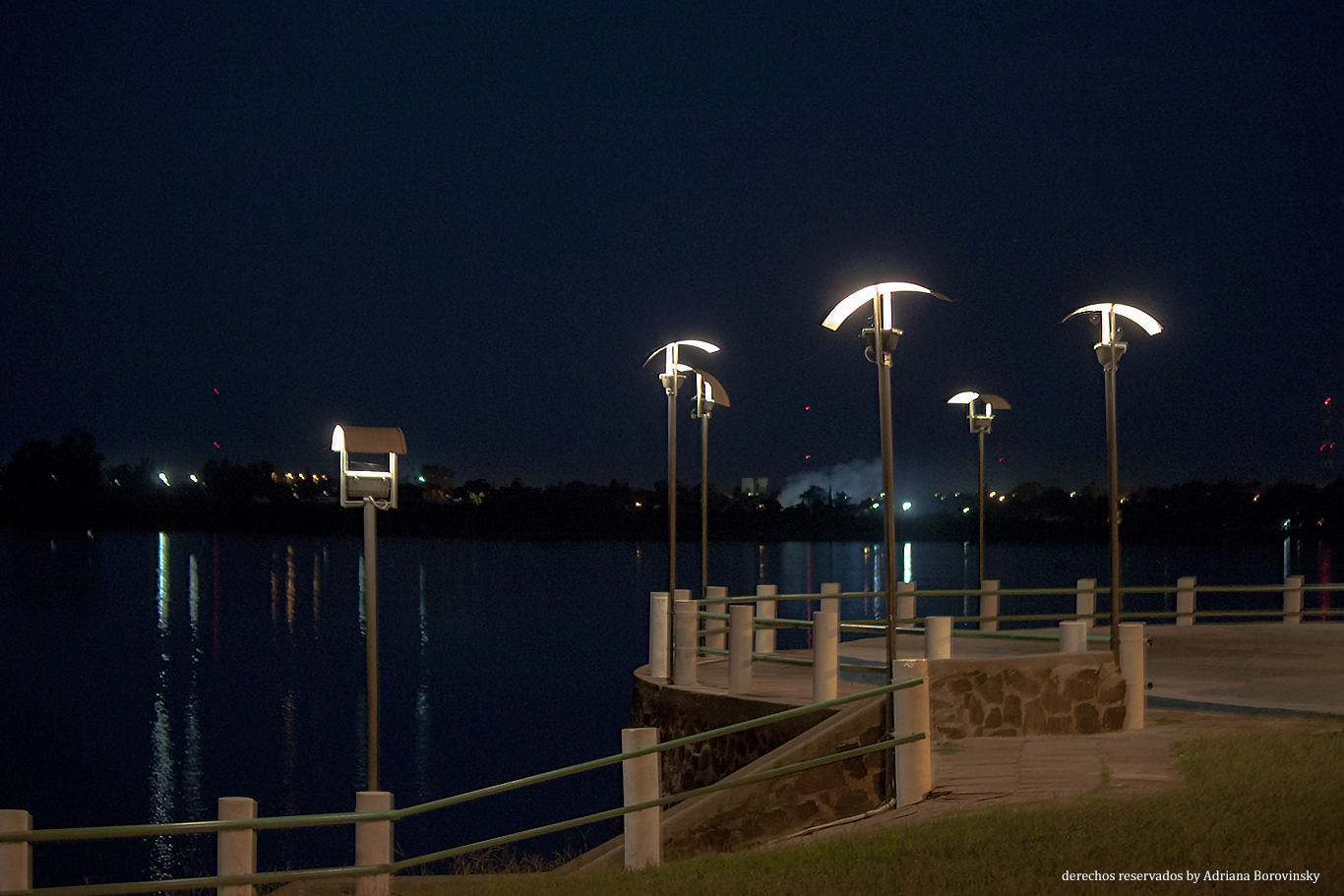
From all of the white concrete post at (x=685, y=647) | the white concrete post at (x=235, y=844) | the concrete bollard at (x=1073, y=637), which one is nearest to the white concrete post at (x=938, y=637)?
the concrete bollard at (x=1073, y=637)

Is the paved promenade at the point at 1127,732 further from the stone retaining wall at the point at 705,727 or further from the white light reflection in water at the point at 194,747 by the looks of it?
the white light reflection in water at the point at 194,747

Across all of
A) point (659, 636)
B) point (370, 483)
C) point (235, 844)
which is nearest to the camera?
point (235, 844)

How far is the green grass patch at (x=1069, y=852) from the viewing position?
6672 mm

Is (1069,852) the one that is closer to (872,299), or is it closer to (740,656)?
(872,299)

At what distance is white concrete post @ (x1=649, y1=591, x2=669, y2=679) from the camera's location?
654 inches

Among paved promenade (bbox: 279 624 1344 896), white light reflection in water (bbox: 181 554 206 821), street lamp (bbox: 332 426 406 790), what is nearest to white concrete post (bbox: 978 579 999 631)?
paved promenade (bbox: 279 624 1344 896)

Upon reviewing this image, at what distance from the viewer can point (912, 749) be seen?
31.8 feet

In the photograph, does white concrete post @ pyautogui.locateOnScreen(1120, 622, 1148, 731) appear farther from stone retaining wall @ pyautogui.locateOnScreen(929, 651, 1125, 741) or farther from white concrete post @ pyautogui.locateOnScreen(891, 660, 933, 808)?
white concrete post @ pyautogui.locateOnScreen(891, 660, 933, 808)

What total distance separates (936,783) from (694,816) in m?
2.27

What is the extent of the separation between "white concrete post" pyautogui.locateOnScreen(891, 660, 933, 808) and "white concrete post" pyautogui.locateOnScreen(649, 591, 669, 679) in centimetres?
689

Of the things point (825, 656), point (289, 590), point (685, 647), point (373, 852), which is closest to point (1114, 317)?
point (825, 656)

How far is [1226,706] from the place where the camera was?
43.0ft

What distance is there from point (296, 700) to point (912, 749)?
4354 centimetres

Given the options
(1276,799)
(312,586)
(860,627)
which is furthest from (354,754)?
(312,586)
